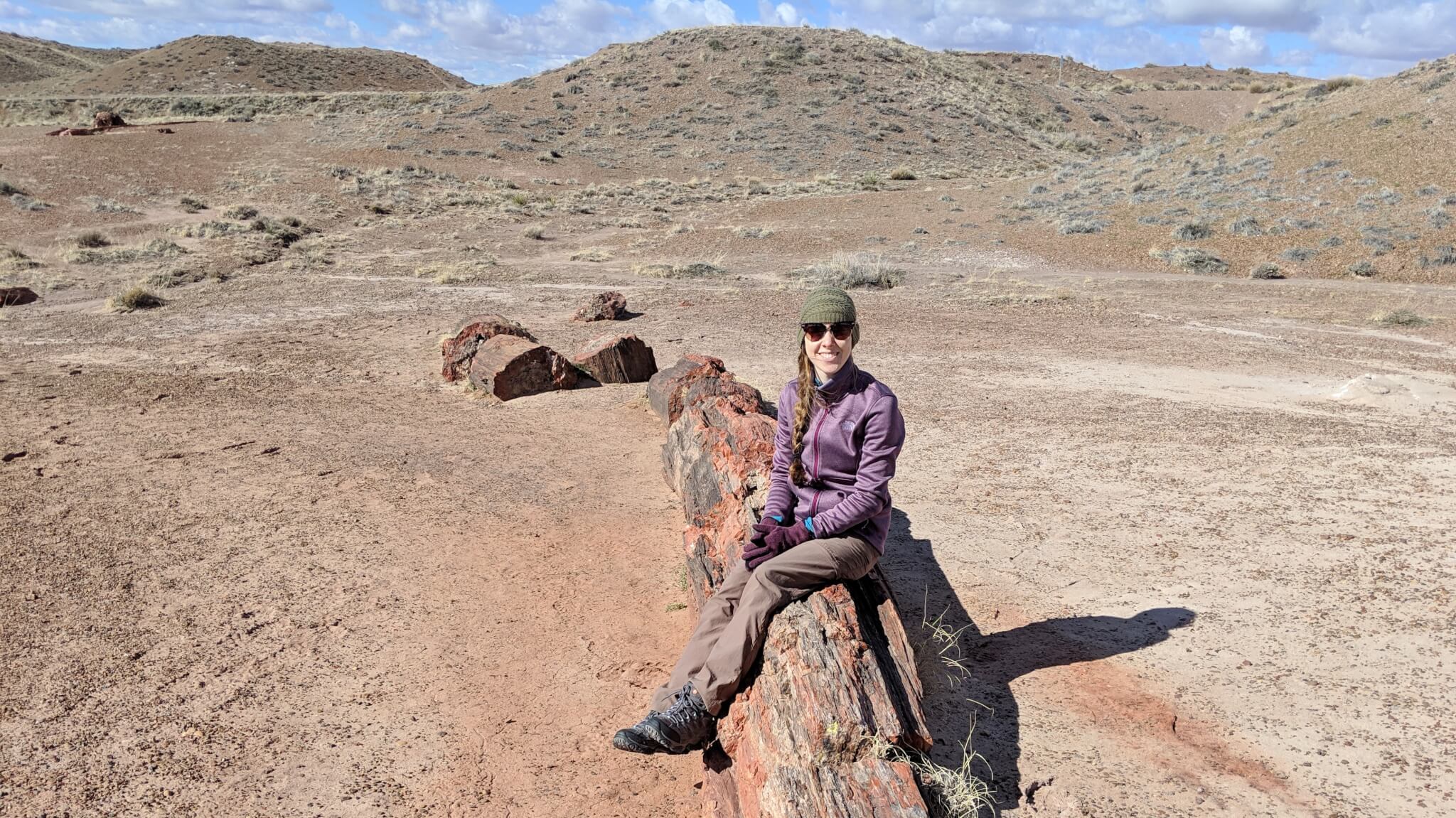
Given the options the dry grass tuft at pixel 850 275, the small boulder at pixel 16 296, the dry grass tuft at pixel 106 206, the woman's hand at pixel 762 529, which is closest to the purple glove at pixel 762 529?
the woman's hand at pixel 762 529

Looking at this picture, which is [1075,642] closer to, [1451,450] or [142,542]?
[1451,450]

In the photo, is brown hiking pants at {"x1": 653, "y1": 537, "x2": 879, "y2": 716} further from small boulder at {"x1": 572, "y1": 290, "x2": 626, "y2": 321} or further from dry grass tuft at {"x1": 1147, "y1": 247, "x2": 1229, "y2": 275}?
dry grass tuft at {"x1": 1147, "y1": 247, "x2": 1229, "y2": 275}

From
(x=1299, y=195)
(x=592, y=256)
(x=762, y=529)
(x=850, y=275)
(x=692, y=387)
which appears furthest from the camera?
(x=1299, y=195)

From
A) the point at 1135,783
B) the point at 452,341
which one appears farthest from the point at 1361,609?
the point at 452,341

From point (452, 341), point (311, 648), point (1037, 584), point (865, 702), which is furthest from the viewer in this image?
point (452, 341)

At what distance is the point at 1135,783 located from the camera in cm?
399

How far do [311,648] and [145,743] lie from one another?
985 mm

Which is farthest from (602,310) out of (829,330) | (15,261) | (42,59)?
(42,59)

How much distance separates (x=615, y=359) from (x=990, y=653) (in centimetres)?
683

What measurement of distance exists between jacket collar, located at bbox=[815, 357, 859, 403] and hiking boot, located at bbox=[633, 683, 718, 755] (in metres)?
1.41

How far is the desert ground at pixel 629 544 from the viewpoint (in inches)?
164

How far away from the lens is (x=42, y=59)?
7600cm

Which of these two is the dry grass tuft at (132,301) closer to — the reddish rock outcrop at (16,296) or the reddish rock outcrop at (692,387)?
the reddish rock outcrop at (16,296)

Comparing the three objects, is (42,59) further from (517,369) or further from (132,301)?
(517,369)
